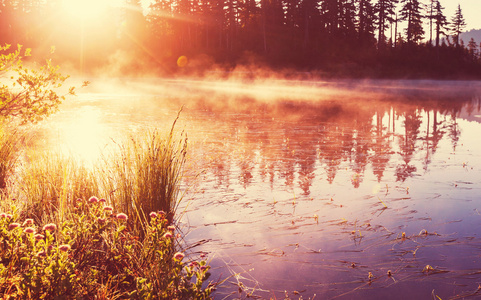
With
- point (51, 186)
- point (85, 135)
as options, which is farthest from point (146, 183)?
point (85, 135)

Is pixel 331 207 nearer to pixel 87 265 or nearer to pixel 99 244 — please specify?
pixel 99 244

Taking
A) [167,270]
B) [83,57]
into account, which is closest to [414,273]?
[167,270]

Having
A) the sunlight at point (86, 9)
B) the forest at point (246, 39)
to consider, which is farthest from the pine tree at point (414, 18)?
the sunlight at point (86, 9)

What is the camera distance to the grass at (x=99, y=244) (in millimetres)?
3893

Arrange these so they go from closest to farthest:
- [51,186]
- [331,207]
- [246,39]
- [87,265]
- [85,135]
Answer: [87,265], [51,186], [331,207], [85,135], [246,39]

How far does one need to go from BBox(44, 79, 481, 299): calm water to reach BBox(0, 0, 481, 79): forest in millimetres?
40005

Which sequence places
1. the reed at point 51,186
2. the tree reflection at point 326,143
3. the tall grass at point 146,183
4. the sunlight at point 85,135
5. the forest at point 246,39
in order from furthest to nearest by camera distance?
the forest at point 246,39 → the sunlight at point 85,135 → the tree reflection at point 326,143 → the reed at point 51,186 → the tall grass at point 146,183

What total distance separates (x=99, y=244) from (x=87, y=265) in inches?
25.4

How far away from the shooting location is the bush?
3826 millimetres

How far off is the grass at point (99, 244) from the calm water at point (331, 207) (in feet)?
2.30

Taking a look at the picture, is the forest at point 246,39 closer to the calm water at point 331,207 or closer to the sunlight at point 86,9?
the sunlight at point 86,9

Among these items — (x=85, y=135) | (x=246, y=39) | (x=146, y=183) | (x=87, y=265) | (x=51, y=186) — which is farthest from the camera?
(x=246, y=39)

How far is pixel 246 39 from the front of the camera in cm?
6819

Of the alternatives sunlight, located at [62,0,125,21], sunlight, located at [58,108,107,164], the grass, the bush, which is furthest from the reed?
sunlight, located at [62,0,125,21]
